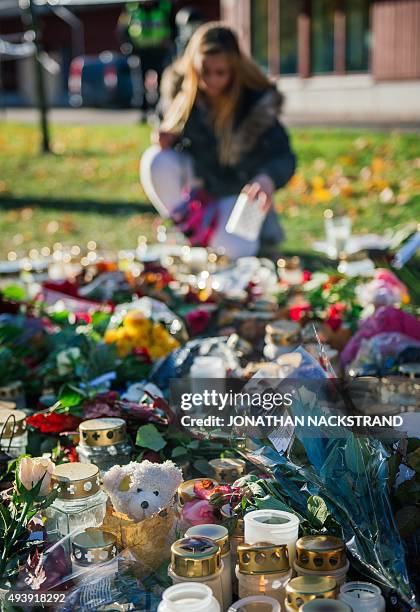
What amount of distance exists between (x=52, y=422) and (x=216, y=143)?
2648 mm

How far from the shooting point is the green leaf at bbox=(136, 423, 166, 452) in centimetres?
186

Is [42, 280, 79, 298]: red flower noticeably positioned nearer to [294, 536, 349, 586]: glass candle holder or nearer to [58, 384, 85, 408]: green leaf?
[58, 384, 85, 408]: green leaf

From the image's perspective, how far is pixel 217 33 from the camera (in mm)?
4168

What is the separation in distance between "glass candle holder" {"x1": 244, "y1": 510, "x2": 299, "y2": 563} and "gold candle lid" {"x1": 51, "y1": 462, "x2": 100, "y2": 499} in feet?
0.93

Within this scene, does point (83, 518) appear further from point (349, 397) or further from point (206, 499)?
point (349, 397)

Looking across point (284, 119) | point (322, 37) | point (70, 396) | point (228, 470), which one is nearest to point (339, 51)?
point (322, 37)

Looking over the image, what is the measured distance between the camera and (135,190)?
7773 mm

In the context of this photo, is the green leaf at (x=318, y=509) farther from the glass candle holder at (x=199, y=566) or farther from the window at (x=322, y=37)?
the window at (x=322, y=37)

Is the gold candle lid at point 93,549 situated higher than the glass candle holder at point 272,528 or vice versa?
the glass candle holder at point 272,528

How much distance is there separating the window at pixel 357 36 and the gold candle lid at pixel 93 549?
12.9 meters

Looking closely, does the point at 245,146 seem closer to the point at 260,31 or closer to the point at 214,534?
the point at 214,534

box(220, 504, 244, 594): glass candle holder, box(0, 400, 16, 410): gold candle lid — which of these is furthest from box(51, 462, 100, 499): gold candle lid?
box(0, 400, 16, 410): gold candle lid

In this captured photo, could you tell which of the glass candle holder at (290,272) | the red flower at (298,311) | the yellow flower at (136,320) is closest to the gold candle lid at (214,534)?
the yellow flower at (136,320)

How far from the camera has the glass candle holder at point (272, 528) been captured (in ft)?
4.69
